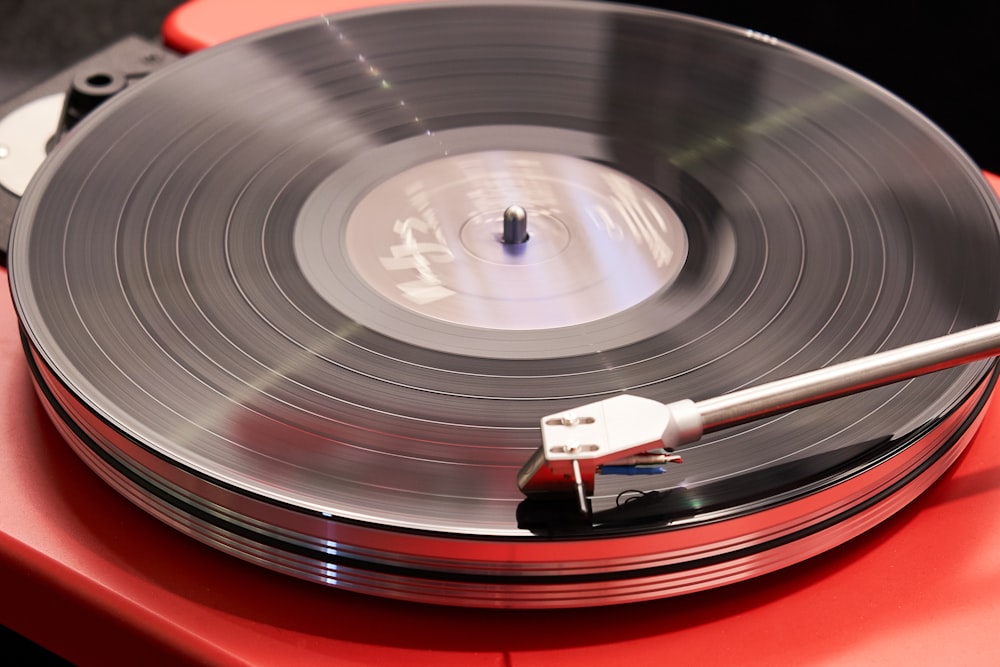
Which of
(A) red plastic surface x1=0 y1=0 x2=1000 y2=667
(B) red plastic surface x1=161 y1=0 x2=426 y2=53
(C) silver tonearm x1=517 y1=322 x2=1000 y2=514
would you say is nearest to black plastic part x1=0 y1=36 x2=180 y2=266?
(B) red plastic surface x1=161 y1=0 x2=426 y2=53

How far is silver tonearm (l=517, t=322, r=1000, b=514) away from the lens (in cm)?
49

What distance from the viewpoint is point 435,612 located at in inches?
21.6

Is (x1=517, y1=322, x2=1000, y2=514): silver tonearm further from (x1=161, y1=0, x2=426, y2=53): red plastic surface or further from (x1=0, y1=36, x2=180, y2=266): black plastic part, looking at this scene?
(x1=161, y1=0, x2=426, y2=53): red plastic surface

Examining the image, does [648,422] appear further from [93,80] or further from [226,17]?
[226,17]

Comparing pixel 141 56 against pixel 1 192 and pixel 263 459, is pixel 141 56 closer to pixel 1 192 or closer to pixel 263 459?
pixel 1 192

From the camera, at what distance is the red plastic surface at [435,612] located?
0.53 metres

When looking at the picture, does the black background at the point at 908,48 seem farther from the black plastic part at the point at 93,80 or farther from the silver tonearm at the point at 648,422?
the silver tonearm at the point at 648,422

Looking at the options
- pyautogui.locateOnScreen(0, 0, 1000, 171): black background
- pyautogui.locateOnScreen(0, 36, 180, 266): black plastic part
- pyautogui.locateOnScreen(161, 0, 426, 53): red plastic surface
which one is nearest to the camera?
pyautogui.locateOnScreen(0, 36, 180, 266): black plastic part

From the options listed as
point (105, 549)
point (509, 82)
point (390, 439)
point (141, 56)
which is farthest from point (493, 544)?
point (141, 56)

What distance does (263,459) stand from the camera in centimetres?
54

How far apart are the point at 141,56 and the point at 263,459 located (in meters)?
0.57

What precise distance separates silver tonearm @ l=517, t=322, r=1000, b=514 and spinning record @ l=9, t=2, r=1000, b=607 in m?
0.02

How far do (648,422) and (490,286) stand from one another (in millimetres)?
238

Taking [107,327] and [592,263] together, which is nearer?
[107,327]
